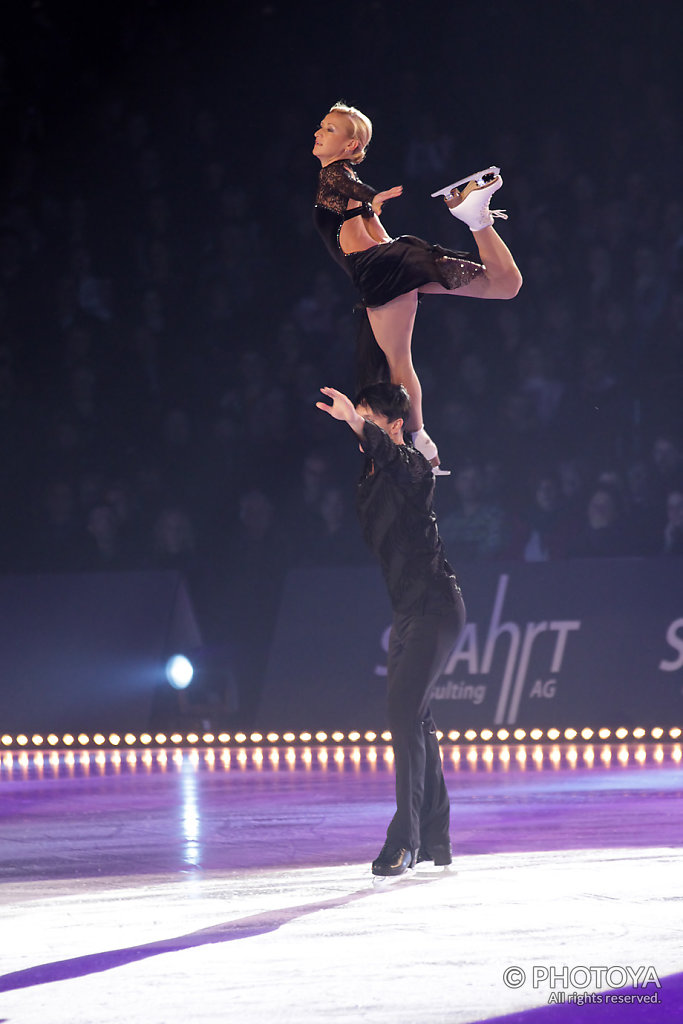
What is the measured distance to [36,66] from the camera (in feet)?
35.8

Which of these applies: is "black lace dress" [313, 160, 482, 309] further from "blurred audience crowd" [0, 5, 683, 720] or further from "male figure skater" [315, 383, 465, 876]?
"blurred audience crowd" [0, 5, 683, 720]

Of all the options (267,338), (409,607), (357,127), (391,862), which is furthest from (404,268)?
(267,338)

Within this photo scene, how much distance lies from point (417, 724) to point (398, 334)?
1.12m

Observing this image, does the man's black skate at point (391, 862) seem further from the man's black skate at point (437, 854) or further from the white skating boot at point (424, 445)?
the white skating boot at point (424, 445)

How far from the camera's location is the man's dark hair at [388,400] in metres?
3.81

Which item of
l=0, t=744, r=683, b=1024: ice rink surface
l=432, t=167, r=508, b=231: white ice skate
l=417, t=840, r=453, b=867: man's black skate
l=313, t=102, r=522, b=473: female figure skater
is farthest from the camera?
l=417, t=840, r=453, b=867: man's black skate

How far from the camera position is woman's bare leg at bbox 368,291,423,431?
3824 millimetres

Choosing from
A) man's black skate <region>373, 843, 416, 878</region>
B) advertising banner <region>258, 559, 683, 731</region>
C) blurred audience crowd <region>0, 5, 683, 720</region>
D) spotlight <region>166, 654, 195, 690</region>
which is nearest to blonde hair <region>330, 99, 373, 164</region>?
man's black skate <region>373, 843, 416, 878</region>

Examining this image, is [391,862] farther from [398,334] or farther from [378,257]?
[378,257]

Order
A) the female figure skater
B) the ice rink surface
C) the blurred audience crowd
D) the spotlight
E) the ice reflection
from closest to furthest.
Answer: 1. the ice rink surface
2. the female figure skater
3. the ice reflection
4. the spotlight
5. the blurred audience crowd

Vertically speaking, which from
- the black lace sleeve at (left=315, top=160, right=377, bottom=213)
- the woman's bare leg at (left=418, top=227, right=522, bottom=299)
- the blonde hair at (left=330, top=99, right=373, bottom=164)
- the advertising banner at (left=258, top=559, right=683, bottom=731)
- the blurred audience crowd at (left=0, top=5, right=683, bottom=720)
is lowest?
the advertising banner at (left=258, top=559, right=683, bottom=731)

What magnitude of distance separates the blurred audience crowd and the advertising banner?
10.5 inches

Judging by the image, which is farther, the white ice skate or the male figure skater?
the male figure skater

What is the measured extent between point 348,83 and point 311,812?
697 centimetres
